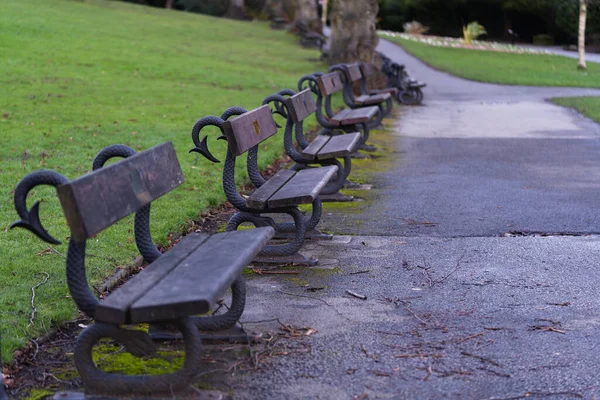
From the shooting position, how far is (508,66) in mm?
28953

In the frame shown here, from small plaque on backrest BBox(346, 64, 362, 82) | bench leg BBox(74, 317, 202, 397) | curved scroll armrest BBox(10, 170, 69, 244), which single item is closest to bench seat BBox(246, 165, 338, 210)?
bench leg BBox(74, 317, 202, 397)

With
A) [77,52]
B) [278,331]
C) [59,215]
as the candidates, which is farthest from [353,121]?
[77,52]

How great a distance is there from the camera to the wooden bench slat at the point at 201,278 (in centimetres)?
353

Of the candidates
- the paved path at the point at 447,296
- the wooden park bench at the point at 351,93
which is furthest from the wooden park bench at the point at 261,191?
the wooden park bench at the point at 351,93

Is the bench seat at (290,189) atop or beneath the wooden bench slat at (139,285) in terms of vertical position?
beneath

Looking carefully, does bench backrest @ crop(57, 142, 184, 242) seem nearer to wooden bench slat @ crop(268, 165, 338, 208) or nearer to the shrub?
wooden bench slat @ crop(268, 165, 338, 208)

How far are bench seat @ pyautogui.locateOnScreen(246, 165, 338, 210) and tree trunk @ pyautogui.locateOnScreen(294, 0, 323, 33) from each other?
31.3 m

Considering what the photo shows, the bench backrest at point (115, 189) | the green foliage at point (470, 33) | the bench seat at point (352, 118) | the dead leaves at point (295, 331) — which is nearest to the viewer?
the bench backrest at point (115, 189)

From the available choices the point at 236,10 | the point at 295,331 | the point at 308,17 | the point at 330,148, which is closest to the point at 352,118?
the point at 330,148

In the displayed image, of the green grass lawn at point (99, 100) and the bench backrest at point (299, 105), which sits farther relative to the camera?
the bench backrest at point (299, 105)

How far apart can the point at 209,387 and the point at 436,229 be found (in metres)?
3.54

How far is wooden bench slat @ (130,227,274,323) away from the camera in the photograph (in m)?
3.53

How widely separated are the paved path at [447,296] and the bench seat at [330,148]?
51 centimetres

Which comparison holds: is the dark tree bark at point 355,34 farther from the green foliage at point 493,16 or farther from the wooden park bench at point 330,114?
the green foliage at point 493,16
